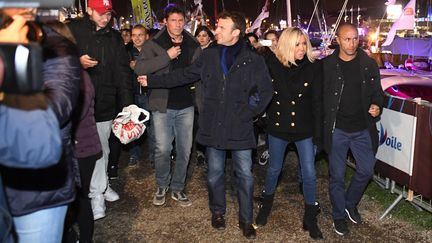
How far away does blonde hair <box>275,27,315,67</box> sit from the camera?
15.6 feet

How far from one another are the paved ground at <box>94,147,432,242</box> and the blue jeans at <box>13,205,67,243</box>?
2.37 metres

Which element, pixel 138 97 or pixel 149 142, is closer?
pixel 149 142

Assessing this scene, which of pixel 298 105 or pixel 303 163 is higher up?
pixel 298 105

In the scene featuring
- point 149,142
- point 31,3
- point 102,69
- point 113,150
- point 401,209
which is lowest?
point 401,209

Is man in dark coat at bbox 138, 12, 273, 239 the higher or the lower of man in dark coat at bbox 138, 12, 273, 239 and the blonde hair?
the lower

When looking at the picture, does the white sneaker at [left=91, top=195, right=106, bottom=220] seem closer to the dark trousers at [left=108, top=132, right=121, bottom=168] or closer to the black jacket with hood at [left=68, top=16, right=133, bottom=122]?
the black jacket with hood at [left=68, top=16, right=133, bottom=122]

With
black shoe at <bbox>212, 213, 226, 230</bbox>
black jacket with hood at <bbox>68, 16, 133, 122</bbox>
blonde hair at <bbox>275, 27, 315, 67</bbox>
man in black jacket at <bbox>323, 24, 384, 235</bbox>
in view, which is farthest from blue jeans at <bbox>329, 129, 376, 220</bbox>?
black jacket with hood at <bbox>68, 16, 133, 122</bbox>

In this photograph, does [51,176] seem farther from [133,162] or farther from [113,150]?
[133,162]

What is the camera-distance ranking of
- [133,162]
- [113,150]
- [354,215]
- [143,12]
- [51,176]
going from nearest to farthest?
1. [51,176]
2. [354,215]
3. [113,150]
4. [133,162]
5. [143,12]

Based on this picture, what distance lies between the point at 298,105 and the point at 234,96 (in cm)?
70

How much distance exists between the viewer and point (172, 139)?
591cm

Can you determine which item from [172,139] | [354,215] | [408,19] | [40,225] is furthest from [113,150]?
[408,19]

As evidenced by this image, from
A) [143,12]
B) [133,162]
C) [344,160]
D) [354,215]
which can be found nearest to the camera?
[344,160]

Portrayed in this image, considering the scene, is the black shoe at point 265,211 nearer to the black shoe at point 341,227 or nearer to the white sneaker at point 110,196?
the black shoe at point 341,227
